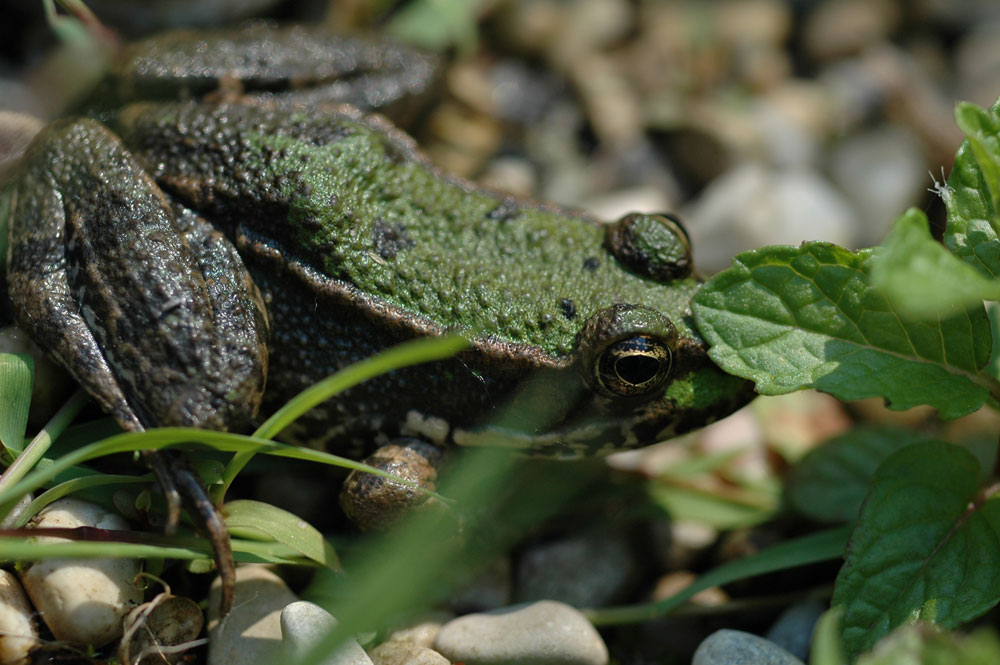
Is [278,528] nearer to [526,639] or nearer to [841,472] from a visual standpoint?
[526,639]

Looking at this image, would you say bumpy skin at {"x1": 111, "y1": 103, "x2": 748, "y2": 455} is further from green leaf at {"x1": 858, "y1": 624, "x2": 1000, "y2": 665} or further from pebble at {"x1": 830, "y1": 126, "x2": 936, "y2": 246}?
pebble at {"x1": 830, "y1": 126, "x2": 936, "y2": 246}

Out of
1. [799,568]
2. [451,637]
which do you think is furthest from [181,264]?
[799,568]

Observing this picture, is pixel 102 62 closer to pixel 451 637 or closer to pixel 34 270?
pixel 34 270

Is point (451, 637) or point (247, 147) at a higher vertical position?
point (247, 147)

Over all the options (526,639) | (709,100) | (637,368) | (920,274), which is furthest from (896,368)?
(709,100)

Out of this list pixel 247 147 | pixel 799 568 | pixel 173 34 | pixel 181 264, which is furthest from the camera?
pixel 173 34

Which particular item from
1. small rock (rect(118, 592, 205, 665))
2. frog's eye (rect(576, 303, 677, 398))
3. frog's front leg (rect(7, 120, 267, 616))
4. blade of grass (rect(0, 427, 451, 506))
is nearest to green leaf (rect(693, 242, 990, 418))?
frog's eye (rect(576, 303, 677, 398))
